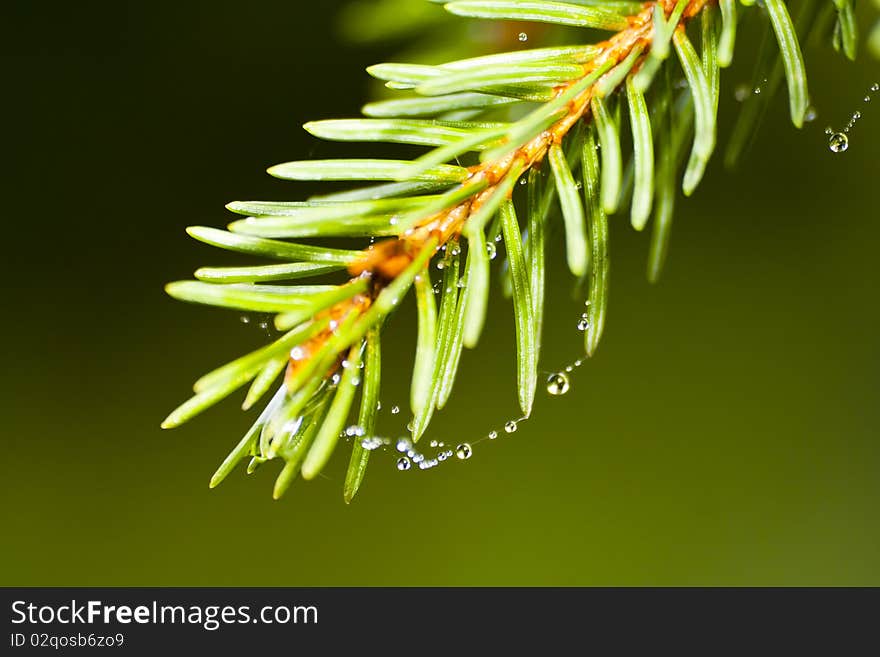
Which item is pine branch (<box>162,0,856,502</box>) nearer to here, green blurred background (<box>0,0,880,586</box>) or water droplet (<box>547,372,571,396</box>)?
water droplet (<box>547,372,571,396</box>)

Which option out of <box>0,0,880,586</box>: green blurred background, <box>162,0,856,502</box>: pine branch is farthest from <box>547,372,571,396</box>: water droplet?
<box>0,0,880,586</box>: green blurred background

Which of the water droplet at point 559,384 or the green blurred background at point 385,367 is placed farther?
the green blurred background at point 385,367

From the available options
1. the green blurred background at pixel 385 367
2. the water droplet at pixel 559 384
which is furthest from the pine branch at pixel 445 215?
the green blurred background at pixel 385 367

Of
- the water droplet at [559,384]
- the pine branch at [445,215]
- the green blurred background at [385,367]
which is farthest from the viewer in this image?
the green blurred background at [385,367]

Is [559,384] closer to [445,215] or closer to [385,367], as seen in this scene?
[445,215]

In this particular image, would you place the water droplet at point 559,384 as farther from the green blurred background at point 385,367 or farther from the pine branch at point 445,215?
the green blurred background at point 385,367

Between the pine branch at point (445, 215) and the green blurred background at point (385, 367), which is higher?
the green blurred background at point (385, 367)

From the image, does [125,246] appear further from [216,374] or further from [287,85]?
[216,374]

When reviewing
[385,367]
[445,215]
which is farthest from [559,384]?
[385,367]
